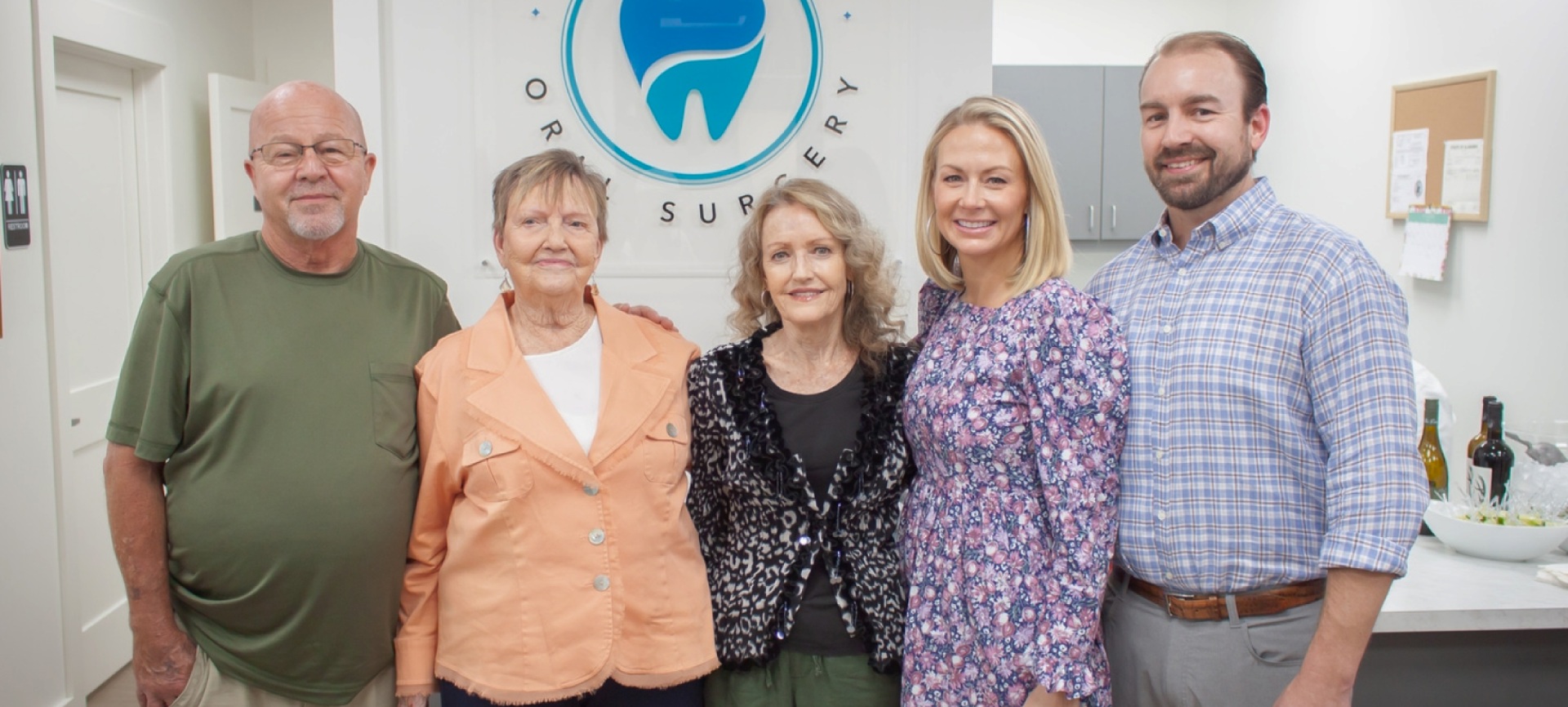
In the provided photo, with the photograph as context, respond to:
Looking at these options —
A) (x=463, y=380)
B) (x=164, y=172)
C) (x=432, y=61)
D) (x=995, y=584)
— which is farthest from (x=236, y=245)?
(x=164, y=172)

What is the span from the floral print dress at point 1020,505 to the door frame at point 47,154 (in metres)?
2.80

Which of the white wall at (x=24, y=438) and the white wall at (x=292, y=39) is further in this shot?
the white wall at (x=292, y=39)

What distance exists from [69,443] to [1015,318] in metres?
3.21

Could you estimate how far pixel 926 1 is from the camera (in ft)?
8.02

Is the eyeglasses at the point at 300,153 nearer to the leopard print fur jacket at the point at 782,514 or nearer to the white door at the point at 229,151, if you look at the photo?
the leopard print fur jacket at the point at 782,514

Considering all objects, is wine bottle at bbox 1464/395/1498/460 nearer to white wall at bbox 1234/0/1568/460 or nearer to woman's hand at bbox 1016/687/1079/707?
white wall at bbox 1234/0/1568/460

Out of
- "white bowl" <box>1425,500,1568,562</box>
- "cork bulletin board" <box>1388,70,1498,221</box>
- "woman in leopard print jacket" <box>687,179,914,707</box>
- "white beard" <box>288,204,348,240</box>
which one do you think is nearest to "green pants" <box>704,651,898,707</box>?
"woman in leopard print jacket" <box>687,179,914,707</box>

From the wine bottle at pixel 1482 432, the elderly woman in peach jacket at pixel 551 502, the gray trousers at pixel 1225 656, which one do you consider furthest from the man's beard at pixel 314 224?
the wine bottle at pixel 1482 432

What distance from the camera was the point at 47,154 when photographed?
3037 mm

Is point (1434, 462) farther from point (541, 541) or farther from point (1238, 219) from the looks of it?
point (541, 541)

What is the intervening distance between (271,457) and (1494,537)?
2.42m

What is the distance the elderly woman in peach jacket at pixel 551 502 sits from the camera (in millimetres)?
1622

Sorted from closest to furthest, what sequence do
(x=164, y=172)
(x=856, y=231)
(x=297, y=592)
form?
(x=297, y=592) → (x=856, y=231) → (x=164, y=172)

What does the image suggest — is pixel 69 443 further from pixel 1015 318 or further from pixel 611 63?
pixel 1015 318
